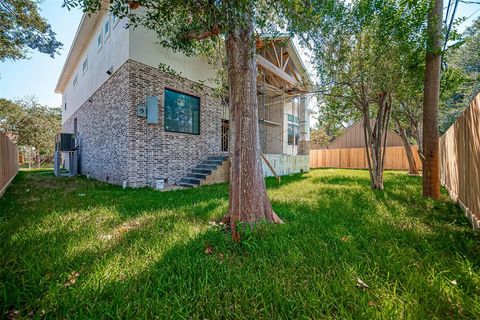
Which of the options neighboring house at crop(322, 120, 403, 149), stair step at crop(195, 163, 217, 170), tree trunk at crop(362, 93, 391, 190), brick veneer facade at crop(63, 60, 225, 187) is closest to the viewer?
tree trunk at crop(362, 93, 391, 190)

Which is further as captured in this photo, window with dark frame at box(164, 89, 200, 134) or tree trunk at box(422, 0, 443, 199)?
window with dark frame at box(164, 89, 200, 134)

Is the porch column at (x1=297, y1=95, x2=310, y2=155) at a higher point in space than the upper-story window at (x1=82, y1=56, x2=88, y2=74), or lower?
lower

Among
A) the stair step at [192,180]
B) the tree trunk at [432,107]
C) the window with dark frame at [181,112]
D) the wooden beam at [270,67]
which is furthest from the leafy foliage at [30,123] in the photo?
the tree trunk at [432,107]

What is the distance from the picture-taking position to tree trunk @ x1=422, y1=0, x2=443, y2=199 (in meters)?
4.41

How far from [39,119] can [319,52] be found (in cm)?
2409

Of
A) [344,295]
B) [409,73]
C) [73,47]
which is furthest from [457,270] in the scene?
[73,47]

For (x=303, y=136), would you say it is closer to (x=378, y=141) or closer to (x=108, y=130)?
(x=378, y=141)

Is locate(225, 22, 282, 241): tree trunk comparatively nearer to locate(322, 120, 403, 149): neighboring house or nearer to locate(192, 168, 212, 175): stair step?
locate(192, 168, 212, 175): stair step

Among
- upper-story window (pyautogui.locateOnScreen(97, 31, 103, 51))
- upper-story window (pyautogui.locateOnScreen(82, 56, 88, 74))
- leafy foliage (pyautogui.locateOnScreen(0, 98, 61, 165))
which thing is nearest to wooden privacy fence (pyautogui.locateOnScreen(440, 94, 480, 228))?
upper-story window (pyautogui.locateOnScreen(97, 31, 103, 51))

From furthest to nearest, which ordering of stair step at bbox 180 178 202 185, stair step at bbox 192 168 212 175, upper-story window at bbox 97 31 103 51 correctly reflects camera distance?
upper-story window at bbox 97 31 103 51
stair step at bbox 192 168 212 175
stair step at bbox 180 178 202 185

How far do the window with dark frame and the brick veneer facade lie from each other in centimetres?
19

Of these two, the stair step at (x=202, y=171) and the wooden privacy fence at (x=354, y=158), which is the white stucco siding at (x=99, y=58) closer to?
the stair step at (x=202, y=171)

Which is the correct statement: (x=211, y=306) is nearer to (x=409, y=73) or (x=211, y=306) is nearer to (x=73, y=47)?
(x=409, y=73)

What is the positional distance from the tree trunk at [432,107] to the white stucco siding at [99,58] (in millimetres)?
8463
